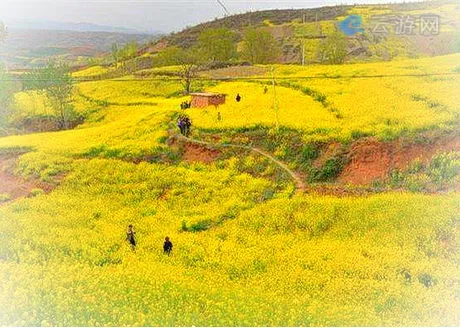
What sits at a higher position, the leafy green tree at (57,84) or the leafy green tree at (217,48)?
the leafy green tree at (217,48)

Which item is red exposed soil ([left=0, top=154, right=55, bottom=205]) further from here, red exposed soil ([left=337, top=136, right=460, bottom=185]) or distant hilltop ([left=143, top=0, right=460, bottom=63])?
distant hilltop ([left=143, top=0, right=460, bottom=63])

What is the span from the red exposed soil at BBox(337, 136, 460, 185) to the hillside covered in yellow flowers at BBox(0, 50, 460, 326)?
10cm

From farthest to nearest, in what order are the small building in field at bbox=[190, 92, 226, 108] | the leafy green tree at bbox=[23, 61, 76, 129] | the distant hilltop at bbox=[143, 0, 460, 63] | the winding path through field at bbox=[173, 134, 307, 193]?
1. the distant hilltop at bbox=[143, 0, 460, 63]
2. the leafy green tree at bbox=[23, 61, 76, 129]
3. the small building in field at bbox=[190, 92, 226, 108]
4. the winding path through field at bbox=[173, 134, 307, 193]

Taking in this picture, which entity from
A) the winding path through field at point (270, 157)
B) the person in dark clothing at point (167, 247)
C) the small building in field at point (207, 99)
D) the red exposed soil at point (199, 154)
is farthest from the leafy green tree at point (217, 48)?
the person in dark clothing at point (167, 247)

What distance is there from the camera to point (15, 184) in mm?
37062

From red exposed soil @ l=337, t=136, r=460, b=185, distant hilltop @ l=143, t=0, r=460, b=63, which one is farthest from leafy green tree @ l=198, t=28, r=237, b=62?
red exposed soil @ l=337, t=136, r=460, b=185

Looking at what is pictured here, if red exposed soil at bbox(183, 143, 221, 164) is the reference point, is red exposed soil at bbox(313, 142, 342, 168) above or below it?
above

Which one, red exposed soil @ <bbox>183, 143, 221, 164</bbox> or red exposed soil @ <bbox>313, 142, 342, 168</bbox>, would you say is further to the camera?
red exposed soil @ <bbox>183, 143, 221, 164</bbox>

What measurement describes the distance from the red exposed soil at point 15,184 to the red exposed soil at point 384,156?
19.0 meters

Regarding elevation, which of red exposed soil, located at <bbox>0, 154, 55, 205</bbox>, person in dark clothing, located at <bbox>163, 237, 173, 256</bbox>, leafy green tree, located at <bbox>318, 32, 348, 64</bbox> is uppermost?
leafy green tree, located at <bbox>318, 32, 348, 64</bbox>

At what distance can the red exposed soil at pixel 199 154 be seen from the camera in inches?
1427

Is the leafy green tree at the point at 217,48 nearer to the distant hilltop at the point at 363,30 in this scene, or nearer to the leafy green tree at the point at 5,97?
the distant hilltop at the point at 363,30

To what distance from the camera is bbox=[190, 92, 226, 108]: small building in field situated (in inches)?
1907

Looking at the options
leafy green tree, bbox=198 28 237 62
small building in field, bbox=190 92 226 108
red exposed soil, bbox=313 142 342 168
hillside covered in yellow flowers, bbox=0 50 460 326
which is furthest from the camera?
leafy green tree, bbox=198 28 237 62
